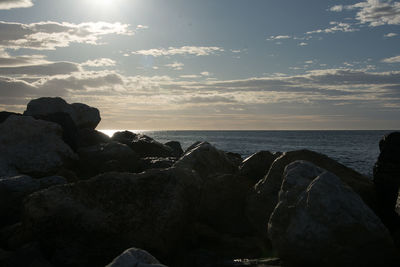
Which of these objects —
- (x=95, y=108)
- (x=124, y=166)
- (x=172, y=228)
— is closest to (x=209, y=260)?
(x=172, y=228)

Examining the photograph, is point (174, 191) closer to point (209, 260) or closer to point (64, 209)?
point (209, 260)

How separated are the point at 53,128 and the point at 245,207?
25.3ft

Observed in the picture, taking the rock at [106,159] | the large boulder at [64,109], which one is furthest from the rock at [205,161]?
the large boulder at [64,109]

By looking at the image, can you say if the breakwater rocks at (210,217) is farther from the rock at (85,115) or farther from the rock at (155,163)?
the rock at (85,115)

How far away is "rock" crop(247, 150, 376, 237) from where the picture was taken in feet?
26.8

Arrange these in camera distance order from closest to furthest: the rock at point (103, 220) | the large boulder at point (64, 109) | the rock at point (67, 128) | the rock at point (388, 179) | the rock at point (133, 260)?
1. the rock at point (133, 260)
2. the rock at point (103, 220)
3. the rock at point (388, 179)
4. the rock at point (67, 128)
5. the large boulder at point (64, 109)

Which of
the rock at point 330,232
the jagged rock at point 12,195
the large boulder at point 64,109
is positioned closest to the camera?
the rock at point 330,232

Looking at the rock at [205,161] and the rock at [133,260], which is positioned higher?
the rock at [205,161]

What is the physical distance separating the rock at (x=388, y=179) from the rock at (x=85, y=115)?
551 inches

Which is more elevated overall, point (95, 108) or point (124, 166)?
point (95, 108)

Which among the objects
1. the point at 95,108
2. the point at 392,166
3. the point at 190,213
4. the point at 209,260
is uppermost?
the point at 95,108

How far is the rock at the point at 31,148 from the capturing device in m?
12.2

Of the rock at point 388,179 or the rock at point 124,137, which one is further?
the rock at point 124,137

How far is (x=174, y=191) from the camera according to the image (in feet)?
25.5
